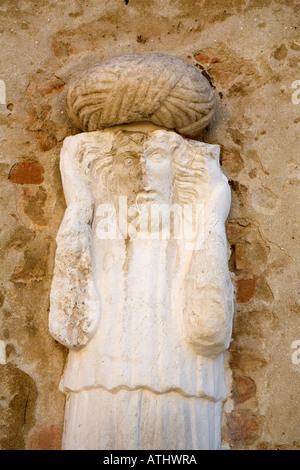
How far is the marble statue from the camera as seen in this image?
6.87 feet

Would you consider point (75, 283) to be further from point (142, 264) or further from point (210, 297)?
point (210, 297)

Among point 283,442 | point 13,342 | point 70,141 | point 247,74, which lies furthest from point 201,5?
point 283,442

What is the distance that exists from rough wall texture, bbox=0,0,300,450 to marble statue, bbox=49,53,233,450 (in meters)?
0.15

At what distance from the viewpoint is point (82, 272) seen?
7.34 ft

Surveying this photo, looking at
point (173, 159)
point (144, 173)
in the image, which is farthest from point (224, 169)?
point (144, 173)

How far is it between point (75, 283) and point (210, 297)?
0.46 meters

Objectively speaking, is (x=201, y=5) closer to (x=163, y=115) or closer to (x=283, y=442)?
(x=163, y=115)

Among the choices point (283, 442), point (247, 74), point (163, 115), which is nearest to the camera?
point (283, 442)

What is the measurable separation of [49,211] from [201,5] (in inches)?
44.8

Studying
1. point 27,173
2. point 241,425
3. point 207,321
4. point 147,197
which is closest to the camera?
point 207,321

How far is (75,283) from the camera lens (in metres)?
2.21

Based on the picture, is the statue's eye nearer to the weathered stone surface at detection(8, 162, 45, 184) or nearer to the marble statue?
the marble statue

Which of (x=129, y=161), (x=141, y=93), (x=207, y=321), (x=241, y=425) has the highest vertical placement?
(x=141, y=93)

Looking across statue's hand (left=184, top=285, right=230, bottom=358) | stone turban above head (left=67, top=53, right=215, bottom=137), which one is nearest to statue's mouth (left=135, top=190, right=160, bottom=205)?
stone turban above head (left=67, top=53, right=215, bottom=137)
